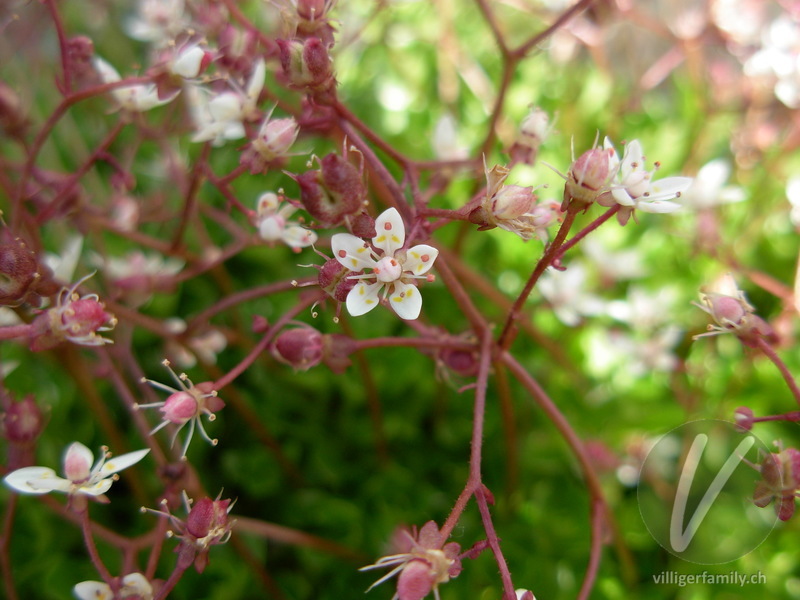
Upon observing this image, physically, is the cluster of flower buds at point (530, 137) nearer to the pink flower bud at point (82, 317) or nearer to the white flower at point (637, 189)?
the white flower at point (637, 189)

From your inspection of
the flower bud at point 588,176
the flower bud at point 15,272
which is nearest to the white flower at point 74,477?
the flower bud at point 15,272

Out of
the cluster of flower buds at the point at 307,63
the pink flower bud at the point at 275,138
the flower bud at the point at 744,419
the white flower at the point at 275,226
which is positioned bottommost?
the flower bud at the point at 744,419

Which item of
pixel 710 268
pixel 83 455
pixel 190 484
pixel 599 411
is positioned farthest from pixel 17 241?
pixel 710 268

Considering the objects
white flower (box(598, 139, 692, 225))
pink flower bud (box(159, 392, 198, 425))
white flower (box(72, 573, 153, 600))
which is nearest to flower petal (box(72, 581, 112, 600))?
white flower (box(72, 573, 153, 600))

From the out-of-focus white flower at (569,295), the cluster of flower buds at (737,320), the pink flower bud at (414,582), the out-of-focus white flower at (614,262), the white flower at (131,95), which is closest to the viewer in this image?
the pink flower bud at (414,582)

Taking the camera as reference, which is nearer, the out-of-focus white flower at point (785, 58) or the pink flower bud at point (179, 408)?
the pink flower bud at point (179, 408)

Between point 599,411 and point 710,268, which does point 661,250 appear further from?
point 599,411

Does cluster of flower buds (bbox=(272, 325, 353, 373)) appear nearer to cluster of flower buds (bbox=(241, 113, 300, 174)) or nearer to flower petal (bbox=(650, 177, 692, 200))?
cluster of flower buds (bbox=(241, 113, 300, 174))

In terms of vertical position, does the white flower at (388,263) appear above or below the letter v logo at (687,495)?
above
